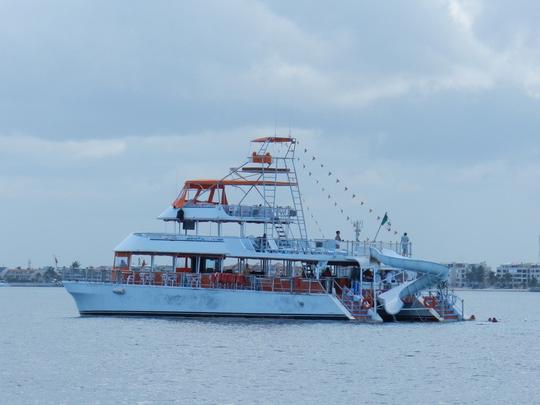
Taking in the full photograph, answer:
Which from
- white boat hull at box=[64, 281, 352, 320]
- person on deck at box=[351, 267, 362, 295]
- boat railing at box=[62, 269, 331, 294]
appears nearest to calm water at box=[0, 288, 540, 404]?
white boat hull at box=[64, 281, 352, 320]

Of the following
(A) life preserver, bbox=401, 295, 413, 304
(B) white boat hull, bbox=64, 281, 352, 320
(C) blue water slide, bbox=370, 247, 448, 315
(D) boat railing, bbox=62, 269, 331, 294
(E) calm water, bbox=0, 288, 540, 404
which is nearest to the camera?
(E) calm water, bbox=0, 288, 540, 404

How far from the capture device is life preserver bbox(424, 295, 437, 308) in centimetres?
6862

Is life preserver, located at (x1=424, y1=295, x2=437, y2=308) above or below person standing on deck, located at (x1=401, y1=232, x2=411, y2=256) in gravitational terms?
below

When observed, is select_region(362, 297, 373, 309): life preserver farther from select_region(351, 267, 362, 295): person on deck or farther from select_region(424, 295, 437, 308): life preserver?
select_region(424, 295, 437, 308): life preserver

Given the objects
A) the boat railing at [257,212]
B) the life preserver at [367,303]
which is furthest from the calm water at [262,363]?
the boat railing at [257,212]

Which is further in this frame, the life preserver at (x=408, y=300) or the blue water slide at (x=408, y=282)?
the life preserver at (x=408, y=300)

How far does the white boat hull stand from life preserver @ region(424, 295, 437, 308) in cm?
648

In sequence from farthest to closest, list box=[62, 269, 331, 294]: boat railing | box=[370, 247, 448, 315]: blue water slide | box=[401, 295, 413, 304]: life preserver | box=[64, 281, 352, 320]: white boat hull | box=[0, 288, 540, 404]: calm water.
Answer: box=[401, 295, 413, 304]: life preserver, box=[370, 247, 448, 315]: blue water slide, box=[62, 269, 331, 294]: boat railing, box=[64, 281, 352, 320]: white boat hull, box=[0, 288, 540, 404]: calm water

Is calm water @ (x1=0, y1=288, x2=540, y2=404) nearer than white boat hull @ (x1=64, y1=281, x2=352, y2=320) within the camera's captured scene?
Yes

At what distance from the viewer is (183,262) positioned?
69125mm

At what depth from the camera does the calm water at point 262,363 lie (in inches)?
1617

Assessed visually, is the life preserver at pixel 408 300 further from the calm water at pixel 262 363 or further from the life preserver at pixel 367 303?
the life preserver at pixel 367 303

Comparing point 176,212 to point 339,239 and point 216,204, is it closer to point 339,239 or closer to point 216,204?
point 216,204

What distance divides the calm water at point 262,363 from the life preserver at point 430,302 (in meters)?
1.99
